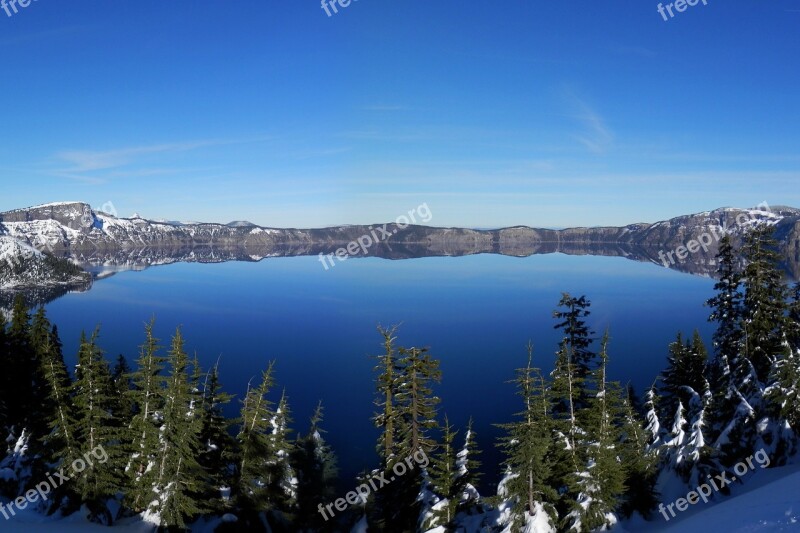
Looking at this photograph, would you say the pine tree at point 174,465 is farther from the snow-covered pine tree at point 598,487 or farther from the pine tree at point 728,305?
the pine tree at point 728,305

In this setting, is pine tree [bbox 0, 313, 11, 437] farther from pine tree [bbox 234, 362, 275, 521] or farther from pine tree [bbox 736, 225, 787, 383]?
pine tree [bbox 736, 225, 787, 383]

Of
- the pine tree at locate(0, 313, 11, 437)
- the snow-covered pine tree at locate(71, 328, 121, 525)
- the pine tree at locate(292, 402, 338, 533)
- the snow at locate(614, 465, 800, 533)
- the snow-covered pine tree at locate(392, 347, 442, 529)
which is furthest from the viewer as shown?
the pine tree at locate(0, 313, 11, 437)

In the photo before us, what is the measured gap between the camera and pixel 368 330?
10425 cm

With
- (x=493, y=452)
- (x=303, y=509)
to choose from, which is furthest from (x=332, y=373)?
(x=303, y=509)

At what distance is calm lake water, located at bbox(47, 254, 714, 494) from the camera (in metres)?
63.0

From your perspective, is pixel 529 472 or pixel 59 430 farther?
pixel 59 430

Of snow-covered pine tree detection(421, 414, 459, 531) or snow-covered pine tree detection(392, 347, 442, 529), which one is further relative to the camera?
→ snow-covered pine tree detection(392, 347, 442, 529)

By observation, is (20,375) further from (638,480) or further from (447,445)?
(638,480)

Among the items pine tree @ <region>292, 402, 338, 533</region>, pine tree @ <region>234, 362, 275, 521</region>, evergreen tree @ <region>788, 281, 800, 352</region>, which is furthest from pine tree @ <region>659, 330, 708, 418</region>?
pine tree @ <region>234, 362, 275, 521</region>

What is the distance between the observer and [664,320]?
11425cm

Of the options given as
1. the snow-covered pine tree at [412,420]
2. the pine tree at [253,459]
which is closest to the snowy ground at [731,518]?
the pine tree at [253,459]

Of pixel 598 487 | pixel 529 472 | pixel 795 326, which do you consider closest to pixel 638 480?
pixel 598 487

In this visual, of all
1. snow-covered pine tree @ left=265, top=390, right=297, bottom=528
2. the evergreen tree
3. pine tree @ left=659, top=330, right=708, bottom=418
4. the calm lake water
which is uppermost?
the evergreen tree

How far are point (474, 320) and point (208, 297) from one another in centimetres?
9790
